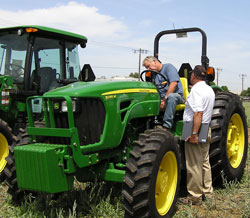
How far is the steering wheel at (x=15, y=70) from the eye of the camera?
6.28 meters

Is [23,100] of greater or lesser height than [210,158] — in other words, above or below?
above

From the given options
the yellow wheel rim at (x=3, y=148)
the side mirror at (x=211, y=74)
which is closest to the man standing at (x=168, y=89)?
the side mirror at (x=211, y=74)

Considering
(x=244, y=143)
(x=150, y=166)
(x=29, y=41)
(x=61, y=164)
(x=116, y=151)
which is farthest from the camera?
(x=29, y=41)

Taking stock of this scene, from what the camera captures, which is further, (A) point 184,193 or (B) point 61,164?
(A) point 184,193

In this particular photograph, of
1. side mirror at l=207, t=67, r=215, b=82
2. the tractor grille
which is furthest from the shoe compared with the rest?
side mirror at l=207, t=67, r=215, b=82

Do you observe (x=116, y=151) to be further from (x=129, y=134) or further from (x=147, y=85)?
(x=147, y=85)

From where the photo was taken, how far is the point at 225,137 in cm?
511

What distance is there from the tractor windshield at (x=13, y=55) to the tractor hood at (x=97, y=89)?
257 centimetres

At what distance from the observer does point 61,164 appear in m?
3.48

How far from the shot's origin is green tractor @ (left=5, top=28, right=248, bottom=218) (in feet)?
11.5

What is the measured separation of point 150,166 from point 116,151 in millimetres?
630

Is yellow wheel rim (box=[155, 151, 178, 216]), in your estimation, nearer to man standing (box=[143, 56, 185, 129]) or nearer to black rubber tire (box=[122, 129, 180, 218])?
black rubber tire (box=[122, 129, 180, 218])

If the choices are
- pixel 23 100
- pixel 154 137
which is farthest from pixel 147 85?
pixel 23 100

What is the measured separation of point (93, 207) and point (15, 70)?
336 centimetres
